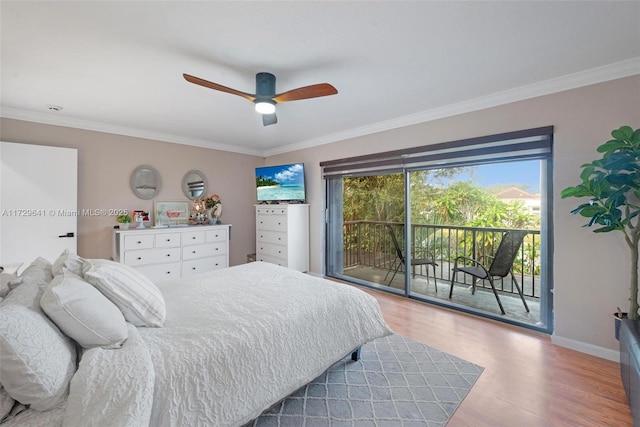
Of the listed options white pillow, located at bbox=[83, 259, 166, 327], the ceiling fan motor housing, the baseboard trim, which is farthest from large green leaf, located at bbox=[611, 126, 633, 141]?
white pillow, located at bbox=[83, 259, 166, 327]

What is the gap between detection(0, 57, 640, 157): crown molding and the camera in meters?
2.20

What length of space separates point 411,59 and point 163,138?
3701 millimetres

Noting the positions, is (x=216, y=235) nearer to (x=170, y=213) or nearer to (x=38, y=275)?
(x=170, y=213)

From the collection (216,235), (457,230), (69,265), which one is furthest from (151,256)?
(457,230)

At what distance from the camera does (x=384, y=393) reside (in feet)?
6.03

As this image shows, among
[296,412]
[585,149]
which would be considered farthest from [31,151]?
[585,149]

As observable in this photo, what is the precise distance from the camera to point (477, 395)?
1.82m

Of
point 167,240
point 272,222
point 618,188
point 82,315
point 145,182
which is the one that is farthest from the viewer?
point 272,222

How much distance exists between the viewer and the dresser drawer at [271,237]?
14.5ft

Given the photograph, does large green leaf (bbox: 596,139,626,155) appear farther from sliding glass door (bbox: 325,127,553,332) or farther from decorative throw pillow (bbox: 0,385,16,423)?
decorative throw pillow (bbox: 0,385,16,423)

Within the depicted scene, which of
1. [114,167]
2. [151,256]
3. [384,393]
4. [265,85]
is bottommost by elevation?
[384,393]

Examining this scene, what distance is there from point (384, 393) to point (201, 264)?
10.6 ft

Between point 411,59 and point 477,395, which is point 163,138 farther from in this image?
point 477,395

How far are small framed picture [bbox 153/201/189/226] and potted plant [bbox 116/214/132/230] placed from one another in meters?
0.41
